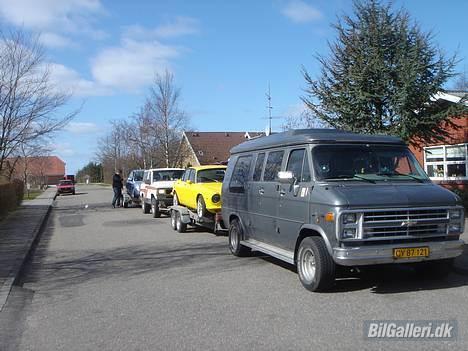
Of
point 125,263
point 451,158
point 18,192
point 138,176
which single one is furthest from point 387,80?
point 18,192

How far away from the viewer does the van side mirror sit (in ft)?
26.2

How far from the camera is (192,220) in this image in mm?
15031

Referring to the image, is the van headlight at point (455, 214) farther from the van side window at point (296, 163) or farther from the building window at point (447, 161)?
the building window at point (447, 161)

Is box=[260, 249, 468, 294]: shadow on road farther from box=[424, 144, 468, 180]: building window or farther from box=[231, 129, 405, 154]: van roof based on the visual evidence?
box=[424, 144, 468, 180]: building window

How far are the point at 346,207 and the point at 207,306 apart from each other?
7.28 ft

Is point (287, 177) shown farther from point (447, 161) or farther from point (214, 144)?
point (214, 144)

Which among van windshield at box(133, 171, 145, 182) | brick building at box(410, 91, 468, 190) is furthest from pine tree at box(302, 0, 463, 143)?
van windshield at box(133, 171, 145, 182)

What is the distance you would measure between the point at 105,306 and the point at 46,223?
14.7 m

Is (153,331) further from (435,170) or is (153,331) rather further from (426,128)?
(435,170)

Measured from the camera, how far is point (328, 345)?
5.28 metres

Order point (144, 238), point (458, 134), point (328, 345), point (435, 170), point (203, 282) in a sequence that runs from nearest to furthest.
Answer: point (328, 345) < point (203, 282) < point (144, 238) < point (458, 134) < point (435, 170)

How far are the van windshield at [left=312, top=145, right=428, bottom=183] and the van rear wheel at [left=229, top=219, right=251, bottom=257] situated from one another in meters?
3.02

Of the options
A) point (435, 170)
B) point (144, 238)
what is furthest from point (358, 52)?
point (144, 238)

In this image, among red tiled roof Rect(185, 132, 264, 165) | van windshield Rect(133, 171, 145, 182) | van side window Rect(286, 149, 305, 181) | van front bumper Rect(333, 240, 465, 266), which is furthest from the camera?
red tiled roof Rect(185, 132, 264, 165)
